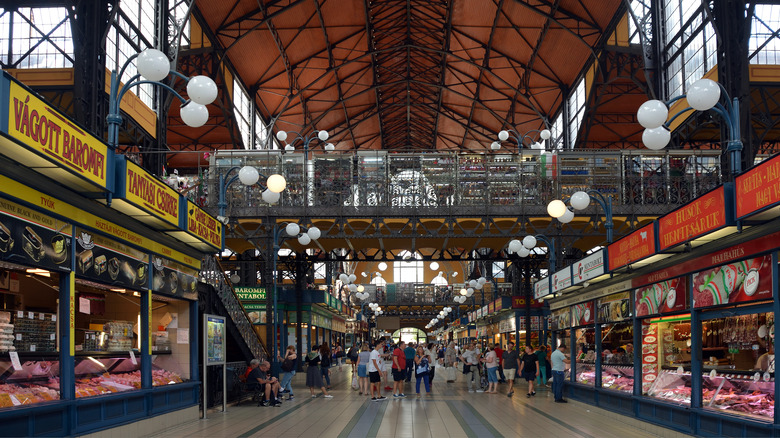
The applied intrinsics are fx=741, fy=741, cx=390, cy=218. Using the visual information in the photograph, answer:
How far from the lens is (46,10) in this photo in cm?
2066

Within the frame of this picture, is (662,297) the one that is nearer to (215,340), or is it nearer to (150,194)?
(150,194)

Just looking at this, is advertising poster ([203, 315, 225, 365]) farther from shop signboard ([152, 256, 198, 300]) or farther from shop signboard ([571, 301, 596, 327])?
shop signboard ([571, 301, 596, 327])

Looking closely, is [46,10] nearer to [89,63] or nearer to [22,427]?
[89,63]

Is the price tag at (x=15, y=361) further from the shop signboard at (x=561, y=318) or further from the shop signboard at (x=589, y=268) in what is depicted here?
the shop signboard at (x=561, y=318)

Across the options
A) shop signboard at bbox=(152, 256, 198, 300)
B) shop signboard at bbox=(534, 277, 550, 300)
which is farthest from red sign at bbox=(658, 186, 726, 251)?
shop signboard at bbox=(534, 277, 550, 300)

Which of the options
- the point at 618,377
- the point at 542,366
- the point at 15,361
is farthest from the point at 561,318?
the point at 15,361

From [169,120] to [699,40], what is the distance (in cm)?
2264

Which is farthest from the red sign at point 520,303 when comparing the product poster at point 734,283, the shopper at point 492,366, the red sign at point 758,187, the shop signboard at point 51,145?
the shop signboard at point 51,145

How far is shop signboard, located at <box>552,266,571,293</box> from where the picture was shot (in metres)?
17.2

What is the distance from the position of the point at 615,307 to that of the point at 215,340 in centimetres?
805

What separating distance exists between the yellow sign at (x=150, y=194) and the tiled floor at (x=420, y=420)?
11.4 feet

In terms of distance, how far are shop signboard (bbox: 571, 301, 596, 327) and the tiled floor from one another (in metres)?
1.90

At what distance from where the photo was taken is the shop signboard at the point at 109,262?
9.83 m

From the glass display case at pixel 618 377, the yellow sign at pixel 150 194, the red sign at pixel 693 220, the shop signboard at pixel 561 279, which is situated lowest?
the glass display case at pixel 618 377
